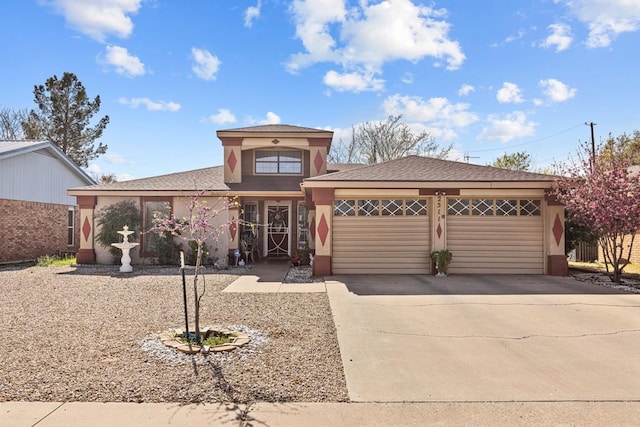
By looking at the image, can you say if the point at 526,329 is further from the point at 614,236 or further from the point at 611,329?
the point at 614,236

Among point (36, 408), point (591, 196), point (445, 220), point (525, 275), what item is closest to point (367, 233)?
point (445, 220)

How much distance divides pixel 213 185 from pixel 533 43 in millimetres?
11557

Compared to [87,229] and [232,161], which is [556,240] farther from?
[87,229]

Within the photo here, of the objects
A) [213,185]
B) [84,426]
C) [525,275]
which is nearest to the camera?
[84,426]

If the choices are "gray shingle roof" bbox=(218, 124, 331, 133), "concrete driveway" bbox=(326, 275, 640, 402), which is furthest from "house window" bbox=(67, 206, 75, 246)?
"concrete driveway" bbox=(326, 275, 640, 402)

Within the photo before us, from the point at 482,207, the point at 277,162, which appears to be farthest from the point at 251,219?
the point at 482,207

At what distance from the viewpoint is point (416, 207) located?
12.5m

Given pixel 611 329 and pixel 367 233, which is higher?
pixel 367 233

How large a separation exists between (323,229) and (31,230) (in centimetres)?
1381

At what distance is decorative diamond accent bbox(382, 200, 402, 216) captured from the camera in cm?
1248

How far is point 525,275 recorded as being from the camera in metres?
12.2

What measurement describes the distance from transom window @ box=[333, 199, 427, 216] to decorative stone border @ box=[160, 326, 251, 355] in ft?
22.2

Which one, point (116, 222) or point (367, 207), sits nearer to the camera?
point (367, 207)

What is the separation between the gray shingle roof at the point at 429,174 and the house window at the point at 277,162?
466 cm
